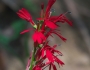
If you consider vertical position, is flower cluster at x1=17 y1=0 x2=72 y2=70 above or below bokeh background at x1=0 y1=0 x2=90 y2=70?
below

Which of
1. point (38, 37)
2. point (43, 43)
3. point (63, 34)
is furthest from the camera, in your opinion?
point (63, 34)

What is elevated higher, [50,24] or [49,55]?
[50,24]

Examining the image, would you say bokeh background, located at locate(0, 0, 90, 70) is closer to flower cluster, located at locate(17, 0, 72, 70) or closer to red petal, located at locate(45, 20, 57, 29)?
flower cluster, located at locate(17, 0, 72, 70)

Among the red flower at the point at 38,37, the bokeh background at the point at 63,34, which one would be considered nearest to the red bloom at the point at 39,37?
the red flower at the point at 38,37

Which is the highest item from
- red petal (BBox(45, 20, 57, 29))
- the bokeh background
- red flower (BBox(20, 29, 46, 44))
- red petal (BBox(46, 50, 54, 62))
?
the bokeh background

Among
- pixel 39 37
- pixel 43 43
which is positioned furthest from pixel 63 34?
pixel 39 37

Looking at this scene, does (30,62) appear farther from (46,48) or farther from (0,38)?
(0,38)

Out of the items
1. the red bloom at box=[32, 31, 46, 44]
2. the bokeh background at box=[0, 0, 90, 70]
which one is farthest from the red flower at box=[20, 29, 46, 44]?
the bokeh background at box=[0, 0, 90, 70]

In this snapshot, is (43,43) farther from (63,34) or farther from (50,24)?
(63,34)

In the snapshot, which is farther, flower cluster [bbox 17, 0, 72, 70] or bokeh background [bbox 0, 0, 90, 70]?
bokeh background [bbox 0, 0, 90, 70]

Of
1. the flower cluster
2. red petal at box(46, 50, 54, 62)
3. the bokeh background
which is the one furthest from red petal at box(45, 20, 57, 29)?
the bokeh background
